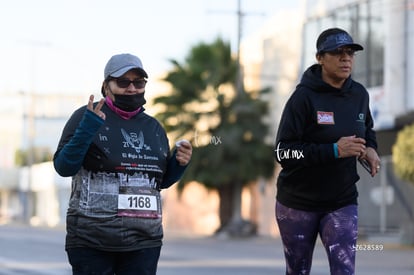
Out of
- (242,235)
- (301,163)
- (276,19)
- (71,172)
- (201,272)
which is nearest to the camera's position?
(71,172)

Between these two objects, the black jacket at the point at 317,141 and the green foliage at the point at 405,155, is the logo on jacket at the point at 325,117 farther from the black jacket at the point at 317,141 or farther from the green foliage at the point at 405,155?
the green foliage at the point at 405,155

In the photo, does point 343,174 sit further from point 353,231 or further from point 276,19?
point 276,19

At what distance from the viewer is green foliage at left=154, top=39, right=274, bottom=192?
113ft

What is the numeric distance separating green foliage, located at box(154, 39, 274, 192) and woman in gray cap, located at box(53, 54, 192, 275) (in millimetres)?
28681

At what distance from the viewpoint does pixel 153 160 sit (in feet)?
17.5

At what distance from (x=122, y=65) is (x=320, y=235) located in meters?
1.65

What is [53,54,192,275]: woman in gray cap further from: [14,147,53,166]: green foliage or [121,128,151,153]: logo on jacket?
[14,147,53,166]: green foliage

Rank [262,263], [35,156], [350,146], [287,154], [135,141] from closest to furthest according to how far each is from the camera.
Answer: [135,141]
[350,146]
[287,154]
[262,263]
[35,156]

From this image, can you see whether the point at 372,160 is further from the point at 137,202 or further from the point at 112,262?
the point at 112,262

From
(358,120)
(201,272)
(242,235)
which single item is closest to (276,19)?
(242,235)

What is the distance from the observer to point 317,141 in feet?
19.7

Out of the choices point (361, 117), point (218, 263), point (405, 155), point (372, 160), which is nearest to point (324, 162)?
point (372, 160)

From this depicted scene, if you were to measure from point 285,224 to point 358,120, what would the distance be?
748 millimetres

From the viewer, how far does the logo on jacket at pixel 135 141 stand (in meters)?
5.27
